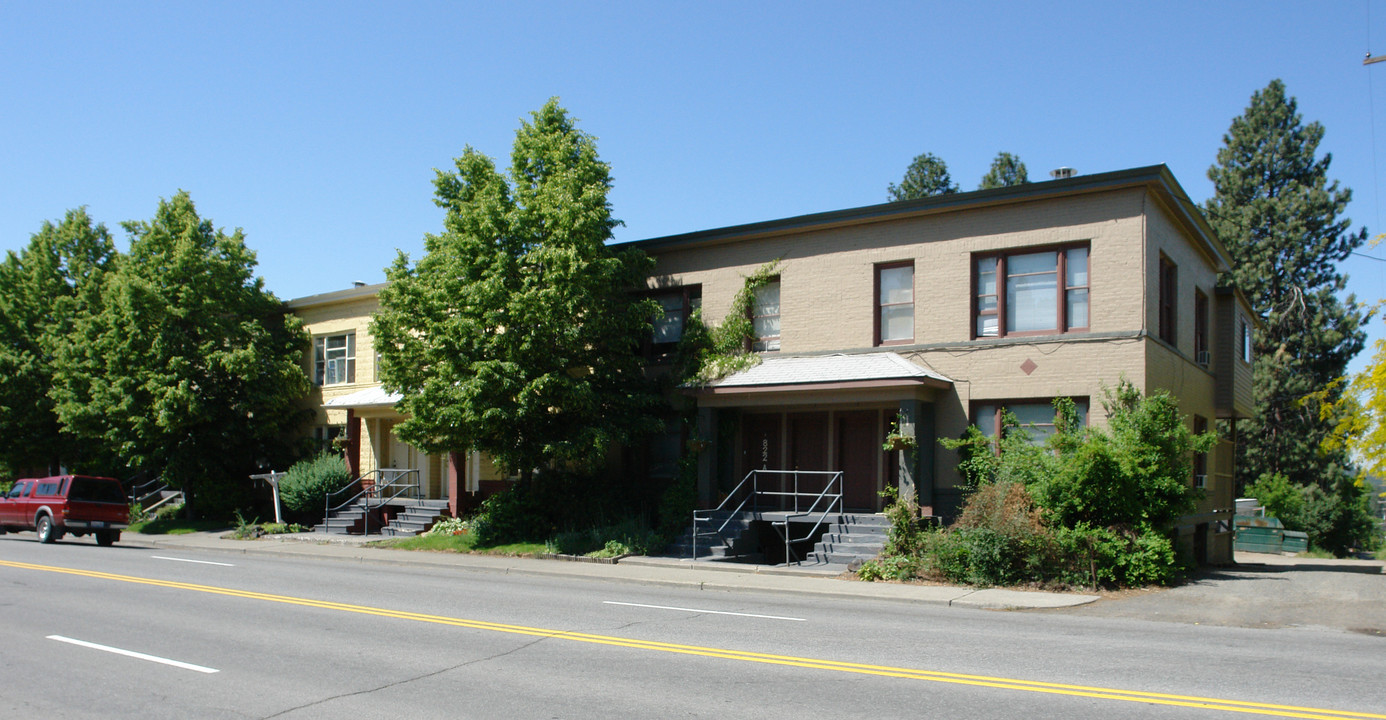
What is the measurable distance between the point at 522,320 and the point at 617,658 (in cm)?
1214

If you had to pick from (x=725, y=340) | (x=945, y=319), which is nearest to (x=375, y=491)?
(x=725, y=340)

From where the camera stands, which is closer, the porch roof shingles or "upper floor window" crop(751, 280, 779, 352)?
the porch roof shingles

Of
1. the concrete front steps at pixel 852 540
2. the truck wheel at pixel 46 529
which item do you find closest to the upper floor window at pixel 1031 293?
the concrete front steps at pixel 852 540

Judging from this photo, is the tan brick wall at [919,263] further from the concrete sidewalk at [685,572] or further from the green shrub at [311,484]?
the green shrub at [311,484]

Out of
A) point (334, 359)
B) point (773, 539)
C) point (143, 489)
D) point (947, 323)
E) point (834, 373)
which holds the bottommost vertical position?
point (143, 489)

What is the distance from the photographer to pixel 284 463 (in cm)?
3250

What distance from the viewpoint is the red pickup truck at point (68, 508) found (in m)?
24.4

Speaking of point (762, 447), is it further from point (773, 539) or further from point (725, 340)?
point (725, 340)

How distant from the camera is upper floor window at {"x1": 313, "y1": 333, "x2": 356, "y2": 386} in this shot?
1273 inches

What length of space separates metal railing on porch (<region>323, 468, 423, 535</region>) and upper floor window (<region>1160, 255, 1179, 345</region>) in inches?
760

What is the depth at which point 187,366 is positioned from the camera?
29094 millimetres

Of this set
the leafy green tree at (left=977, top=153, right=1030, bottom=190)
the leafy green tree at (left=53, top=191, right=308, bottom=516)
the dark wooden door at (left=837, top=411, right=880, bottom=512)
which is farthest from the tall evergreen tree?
the leafy green tree at (left=53, top=191, right=308, bottom=516)

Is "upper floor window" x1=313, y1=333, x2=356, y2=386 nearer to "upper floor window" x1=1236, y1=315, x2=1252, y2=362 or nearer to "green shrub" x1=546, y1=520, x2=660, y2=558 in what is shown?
"green shrub" x1=546, y1=520, x2=660, y2=558

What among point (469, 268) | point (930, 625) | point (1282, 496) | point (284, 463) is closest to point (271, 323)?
point (284, 463)
